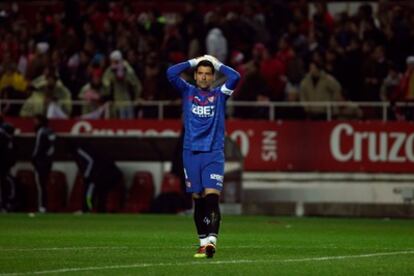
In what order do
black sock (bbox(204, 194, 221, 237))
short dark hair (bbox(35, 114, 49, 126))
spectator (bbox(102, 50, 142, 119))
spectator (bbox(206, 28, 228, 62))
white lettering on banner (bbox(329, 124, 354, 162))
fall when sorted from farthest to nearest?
spectator (bbox(206, 28, 228, 62)), spectator (bbox(102, 50, 142, 119)), white lettering on banner (bbox(329, 124, 354, 162)), short dark hair (bbox(35, 114, 49, 126)), black sock (bbox(204, 194, 221, 237))

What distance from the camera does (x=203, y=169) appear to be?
1612 centimetres

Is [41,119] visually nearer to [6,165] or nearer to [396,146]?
[6,165]

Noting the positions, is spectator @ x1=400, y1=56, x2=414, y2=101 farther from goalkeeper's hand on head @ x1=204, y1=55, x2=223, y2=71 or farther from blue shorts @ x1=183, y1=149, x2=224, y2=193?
blue shorts @ x1=183, y1=149, x2=224, y2=193

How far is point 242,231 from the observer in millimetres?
21953

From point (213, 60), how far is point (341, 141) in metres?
14.3

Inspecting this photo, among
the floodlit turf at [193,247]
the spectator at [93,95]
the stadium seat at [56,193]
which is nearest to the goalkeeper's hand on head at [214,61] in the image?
the floodlit turf at [193,247]

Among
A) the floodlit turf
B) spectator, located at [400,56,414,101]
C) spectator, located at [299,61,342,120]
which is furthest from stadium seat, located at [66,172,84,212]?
spectator, located at [400,56,414,101]

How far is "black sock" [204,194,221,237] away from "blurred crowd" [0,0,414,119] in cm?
1403

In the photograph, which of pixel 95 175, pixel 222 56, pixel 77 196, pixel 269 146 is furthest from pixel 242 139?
pixel 77 196

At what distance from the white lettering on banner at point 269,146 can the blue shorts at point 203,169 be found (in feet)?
46.6

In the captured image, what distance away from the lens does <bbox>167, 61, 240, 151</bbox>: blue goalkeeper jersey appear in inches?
635

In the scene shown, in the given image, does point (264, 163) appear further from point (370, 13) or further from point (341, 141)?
point (370, 13)

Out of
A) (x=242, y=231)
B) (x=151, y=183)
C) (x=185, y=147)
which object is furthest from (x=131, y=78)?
(x=185, y=147)

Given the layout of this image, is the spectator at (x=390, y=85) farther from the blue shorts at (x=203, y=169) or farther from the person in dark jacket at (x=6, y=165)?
the blue shorts at (x=203, y=169)
